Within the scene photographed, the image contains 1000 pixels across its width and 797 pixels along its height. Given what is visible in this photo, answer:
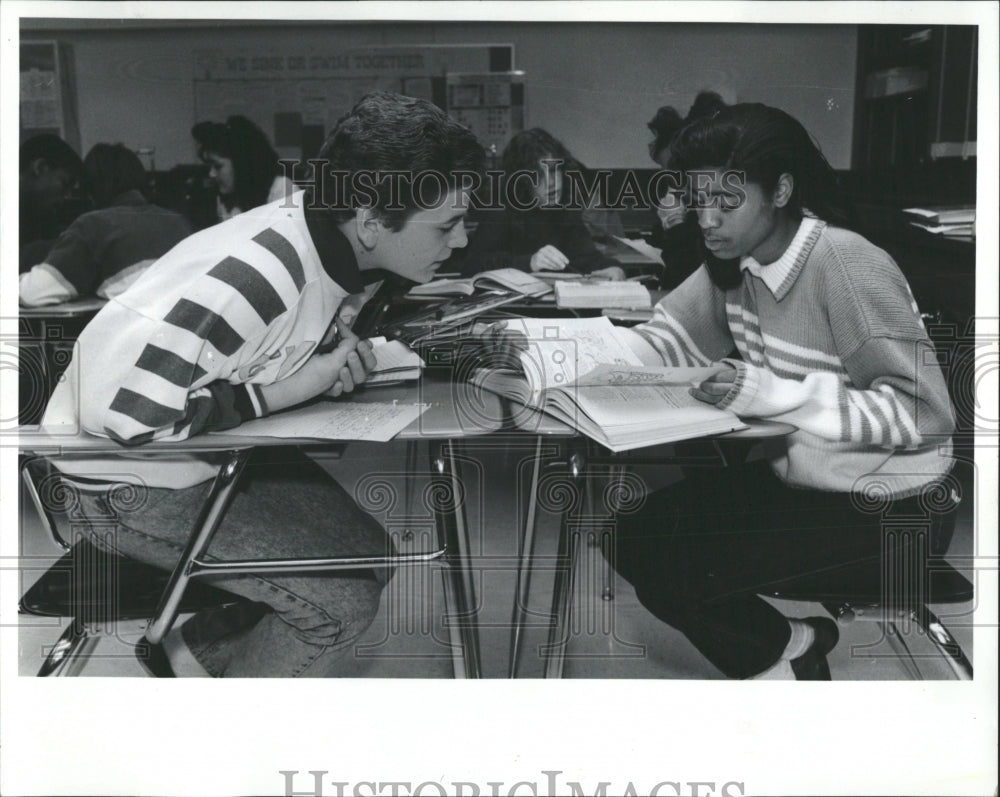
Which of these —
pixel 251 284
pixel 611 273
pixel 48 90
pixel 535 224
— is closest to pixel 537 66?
pixel 535 224

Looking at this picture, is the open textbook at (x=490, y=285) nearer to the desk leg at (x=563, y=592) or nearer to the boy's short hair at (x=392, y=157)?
the boy's short hair at (x=392, y=157)

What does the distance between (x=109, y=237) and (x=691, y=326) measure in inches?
38.8

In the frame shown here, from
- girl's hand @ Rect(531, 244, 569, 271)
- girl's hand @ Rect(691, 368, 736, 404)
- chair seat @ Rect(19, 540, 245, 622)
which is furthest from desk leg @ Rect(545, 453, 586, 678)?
A: chair seat @ Rect(19, 540, 245, 622)

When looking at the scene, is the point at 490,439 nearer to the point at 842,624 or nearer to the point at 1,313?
the point at 842,624

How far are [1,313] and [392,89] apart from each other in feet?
2.53

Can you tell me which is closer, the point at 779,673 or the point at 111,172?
the point at 111,172

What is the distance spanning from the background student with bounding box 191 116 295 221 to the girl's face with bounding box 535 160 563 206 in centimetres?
41

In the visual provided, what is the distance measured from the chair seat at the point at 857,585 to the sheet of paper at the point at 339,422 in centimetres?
70

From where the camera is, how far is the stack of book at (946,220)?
1.93 meters

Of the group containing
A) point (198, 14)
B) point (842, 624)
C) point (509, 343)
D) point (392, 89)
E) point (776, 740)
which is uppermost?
point (198, 14)

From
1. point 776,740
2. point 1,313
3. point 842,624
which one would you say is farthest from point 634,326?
point 1,313

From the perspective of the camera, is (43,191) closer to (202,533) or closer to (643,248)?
(202,533)

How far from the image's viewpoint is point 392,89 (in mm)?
1878

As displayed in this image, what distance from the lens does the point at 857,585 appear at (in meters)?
2.02
